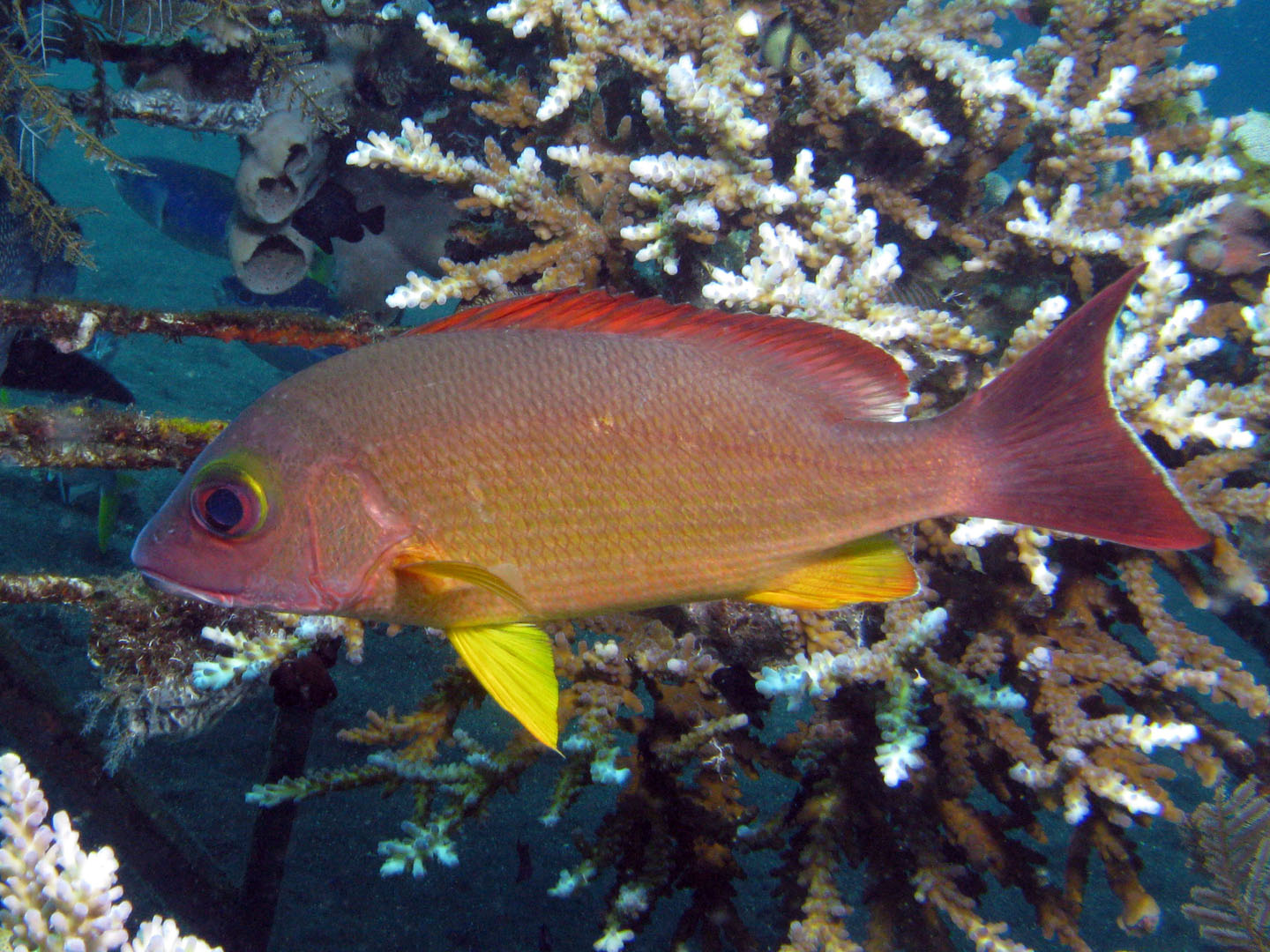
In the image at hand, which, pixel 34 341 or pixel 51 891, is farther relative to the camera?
pixel 34 341

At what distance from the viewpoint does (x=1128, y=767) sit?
2.43 m

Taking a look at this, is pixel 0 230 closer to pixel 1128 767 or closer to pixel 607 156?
pixel 607 156

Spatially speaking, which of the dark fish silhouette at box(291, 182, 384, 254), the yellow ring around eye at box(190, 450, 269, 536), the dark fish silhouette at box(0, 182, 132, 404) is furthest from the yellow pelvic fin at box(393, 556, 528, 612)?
the dark fish silhouette at box(291, 182, 384, 254)

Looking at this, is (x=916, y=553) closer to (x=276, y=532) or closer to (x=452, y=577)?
(x=452, y=577)

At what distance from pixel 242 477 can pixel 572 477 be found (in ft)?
2.27

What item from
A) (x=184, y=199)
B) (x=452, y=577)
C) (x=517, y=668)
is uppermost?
(x=452, y=577)

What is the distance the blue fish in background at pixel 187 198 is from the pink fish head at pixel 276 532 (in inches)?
179

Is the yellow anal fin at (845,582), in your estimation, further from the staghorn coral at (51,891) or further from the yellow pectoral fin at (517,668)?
the staghorn coral at (51,891)

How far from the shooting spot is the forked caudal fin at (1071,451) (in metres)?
1.37

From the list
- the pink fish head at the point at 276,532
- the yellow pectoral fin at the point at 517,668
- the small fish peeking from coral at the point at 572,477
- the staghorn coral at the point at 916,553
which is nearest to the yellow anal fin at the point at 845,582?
→ the small fish peeking from coral at the point at 572,477

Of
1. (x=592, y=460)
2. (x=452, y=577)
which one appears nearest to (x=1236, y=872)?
(x=592, y=460)

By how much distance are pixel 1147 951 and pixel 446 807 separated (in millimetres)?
4486

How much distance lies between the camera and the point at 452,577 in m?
1.43

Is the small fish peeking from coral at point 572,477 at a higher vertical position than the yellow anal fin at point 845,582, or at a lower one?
higher
